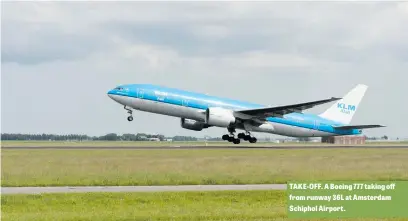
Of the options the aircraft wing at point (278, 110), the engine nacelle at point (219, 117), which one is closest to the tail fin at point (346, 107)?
the aircraft wing at point (278, 110)

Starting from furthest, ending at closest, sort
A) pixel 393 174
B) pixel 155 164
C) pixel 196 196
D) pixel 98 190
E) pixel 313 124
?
pixel 313 124
pixel 155 164
pixel 393 174
pixel 98 190
pixel 196 196

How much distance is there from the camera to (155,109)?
6062 centimetres

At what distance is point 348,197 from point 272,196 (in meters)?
3.02

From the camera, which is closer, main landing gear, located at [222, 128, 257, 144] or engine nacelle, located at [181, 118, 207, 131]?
engine nacelle, located at [181, 118, 207, 131]

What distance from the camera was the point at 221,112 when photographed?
60938mm

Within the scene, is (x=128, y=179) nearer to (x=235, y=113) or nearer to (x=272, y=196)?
(x=272, y=196)

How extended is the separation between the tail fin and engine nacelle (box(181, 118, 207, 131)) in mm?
14998

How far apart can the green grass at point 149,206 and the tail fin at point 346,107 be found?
5094 centimetres

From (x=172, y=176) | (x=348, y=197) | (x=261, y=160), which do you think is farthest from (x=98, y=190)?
(x=261, y=160)

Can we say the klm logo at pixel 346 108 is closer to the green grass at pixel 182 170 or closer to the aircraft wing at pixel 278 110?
the aircraft wing at pixel 278 110

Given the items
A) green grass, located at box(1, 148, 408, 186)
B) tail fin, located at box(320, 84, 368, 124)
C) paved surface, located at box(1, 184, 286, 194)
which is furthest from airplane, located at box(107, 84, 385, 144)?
paved surface, located at box(1, 184, 286, 194)

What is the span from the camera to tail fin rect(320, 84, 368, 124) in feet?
240

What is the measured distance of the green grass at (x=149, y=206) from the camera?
18.5 m

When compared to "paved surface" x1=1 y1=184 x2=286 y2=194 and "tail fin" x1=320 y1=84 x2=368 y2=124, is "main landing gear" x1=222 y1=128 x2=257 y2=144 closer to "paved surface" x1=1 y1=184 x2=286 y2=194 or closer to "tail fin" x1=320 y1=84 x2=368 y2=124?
"tail fin" x1=320 y1=84 x2=368 y2=124
